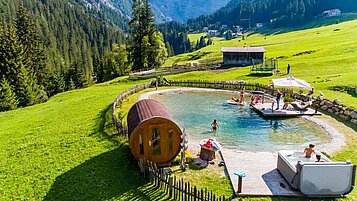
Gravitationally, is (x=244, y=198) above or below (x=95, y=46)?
below

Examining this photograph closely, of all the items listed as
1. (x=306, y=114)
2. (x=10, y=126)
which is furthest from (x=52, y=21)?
(x=306, y=114)

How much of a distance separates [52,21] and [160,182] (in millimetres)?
206358

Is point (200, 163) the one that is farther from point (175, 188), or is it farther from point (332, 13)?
point (332, 13)

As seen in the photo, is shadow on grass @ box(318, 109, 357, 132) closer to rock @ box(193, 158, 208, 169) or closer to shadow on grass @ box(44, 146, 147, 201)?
rock @ box(193, 158, 208, 169)

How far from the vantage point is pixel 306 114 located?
1256 inches

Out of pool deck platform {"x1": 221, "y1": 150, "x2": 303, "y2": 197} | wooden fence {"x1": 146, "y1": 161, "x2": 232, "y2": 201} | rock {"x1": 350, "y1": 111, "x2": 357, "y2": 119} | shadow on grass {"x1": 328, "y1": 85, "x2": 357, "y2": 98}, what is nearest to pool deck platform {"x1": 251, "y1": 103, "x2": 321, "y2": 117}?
rock {"x1": 350, "y1": 111, "x2": 357, "y2": 119}

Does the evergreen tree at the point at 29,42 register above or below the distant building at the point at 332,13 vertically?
below

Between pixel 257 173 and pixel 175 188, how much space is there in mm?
5680

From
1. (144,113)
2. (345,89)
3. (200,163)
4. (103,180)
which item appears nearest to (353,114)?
(345,89)

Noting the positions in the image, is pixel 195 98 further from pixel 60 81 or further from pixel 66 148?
pixel 60 81

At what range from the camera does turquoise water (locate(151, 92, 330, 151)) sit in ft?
79.9

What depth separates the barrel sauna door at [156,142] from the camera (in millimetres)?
19281

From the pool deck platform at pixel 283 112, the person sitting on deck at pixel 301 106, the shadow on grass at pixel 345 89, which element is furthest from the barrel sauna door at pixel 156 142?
the shadow on grass at pixel 345 89

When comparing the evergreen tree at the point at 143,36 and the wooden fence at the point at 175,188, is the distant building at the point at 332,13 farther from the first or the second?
the wooden fence at the point at 175,188
